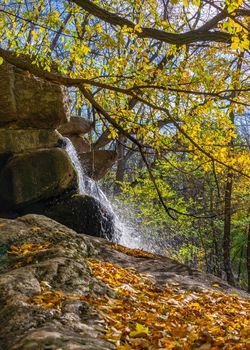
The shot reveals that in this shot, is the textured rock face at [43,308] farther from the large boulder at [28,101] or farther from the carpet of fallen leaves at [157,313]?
the large boulder at [28,101]

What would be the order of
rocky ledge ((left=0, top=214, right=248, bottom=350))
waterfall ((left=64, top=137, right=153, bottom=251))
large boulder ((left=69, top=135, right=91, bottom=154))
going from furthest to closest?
large boulder ((left=69, top=135, right=91, bottom=154))
waterfall ((left=64, top=137, right=153, bottom=251))
rocky ledge ((left=0, top=214, right=248, bottom=350))

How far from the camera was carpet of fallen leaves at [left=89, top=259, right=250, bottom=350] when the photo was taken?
276 cm

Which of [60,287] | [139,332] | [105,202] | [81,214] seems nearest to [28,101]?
[81,214]

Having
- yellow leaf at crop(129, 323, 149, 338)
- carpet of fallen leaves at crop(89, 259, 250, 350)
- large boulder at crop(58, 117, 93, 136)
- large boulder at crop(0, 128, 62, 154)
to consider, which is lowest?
carpet of fallen leaves at crop(89, 259, 250, 350)

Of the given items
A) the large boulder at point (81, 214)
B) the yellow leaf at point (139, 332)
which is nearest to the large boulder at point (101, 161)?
the large boulder at point (81, 214)

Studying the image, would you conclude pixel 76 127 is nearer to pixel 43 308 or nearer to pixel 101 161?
pixel 101 161

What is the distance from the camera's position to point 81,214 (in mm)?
9789

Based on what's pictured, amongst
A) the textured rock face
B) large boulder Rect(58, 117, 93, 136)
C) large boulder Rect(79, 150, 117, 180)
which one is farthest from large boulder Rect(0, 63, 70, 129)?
the textured rock face

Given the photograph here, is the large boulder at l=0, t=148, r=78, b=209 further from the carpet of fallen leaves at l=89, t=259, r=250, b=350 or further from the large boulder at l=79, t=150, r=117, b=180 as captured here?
the carpet of fallen leaves at l=89, t=259, r=250, b=350

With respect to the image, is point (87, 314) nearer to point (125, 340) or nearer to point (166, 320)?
point (125, 340)

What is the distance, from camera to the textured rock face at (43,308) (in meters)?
2.32

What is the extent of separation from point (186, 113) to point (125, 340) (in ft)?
16.8

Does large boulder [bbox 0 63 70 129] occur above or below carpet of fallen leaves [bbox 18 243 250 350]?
above

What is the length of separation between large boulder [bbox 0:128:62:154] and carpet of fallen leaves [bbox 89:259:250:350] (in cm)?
614
